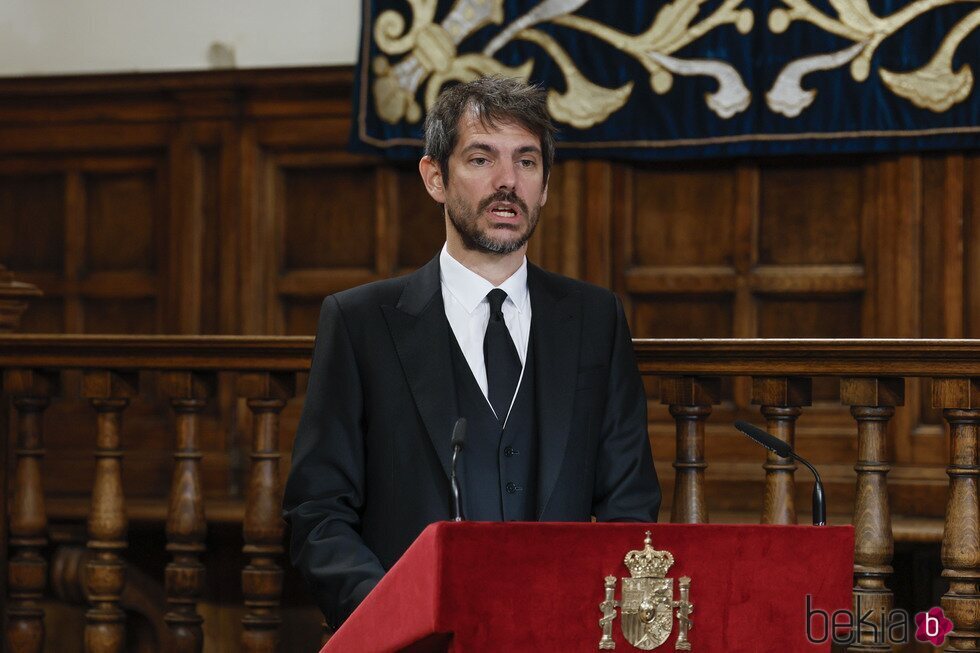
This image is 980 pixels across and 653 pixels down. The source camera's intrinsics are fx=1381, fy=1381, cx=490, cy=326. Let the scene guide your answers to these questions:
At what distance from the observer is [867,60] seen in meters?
4.57

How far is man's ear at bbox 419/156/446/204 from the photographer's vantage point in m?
2.59

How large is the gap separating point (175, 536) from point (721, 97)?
2.36m

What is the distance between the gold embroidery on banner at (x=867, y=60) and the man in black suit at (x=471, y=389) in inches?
88.3

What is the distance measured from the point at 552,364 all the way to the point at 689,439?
68 centimetres

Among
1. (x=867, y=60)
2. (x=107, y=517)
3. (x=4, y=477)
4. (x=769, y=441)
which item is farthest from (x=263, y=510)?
(x=867, y=60)

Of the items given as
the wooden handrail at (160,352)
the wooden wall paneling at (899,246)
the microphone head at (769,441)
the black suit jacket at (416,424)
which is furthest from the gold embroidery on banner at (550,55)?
the microphone head at (769,441)

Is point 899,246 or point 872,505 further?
point 899,246

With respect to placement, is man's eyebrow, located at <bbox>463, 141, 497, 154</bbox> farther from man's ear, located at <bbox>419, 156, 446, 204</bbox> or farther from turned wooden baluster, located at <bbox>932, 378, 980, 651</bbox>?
turned wooden baluster, located at <bbox>932, 378, 980, 651</bbox>

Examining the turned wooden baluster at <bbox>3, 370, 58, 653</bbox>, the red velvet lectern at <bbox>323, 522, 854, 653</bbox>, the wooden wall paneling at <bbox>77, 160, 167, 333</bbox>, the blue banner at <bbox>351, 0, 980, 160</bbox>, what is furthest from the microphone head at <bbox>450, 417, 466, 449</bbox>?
the wooden wall paneling at <bbox>77, 160, 167, 333</bbox>

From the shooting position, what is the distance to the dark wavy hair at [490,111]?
251 cm

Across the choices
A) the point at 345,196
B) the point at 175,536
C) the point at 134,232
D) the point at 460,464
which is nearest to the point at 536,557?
the point at 460,464

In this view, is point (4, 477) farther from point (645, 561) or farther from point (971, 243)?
point (971, 243)

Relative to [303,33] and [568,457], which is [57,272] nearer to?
[303,33]

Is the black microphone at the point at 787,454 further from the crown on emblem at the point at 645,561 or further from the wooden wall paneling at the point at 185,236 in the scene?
the wooden wall paneling at the point at 185,236
